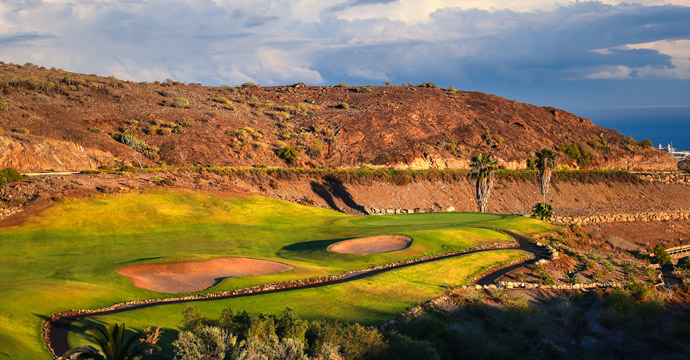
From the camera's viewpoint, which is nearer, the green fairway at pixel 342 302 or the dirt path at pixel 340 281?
the dirt path at pixel 340 281

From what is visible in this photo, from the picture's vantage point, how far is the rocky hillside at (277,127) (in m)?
61.5

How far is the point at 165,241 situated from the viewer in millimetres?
34094

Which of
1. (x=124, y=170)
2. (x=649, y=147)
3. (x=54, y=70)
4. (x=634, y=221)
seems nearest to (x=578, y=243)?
(x=634, y=221)

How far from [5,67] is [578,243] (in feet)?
300

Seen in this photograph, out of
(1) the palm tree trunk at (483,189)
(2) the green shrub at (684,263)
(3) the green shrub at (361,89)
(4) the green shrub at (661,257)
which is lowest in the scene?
(2) the green shrub at (684,263)

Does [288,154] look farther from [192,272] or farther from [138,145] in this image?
[192,272]

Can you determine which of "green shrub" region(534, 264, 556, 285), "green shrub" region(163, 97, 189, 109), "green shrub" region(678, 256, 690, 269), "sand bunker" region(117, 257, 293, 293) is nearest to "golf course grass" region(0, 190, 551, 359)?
"sand bunker" region(117, 257, 293, 293)

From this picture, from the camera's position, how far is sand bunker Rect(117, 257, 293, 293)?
2392 cm

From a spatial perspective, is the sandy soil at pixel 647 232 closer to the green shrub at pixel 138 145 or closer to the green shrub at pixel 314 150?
the green shrub at pixel 314 150

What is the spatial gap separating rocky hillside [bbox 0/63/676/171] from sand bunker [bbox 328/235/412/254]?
3519 cm

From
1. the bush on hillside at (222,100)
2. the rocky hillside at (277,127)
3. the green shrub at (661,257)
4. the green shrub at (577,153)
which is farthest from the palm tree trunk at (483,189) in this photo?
the bush on hillside at (222,100)

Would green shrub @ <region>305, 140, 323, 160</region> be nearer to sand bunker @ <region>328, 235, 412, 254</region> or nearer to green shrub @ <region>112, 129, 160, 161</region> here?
green shrub @ <region>112, 129, 160, 161</region>

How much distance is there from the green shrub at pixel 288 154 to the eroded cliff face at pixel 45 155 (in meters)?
23.5

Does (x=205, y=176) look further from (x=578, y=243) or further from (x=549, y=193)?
(x=549, y=193)
